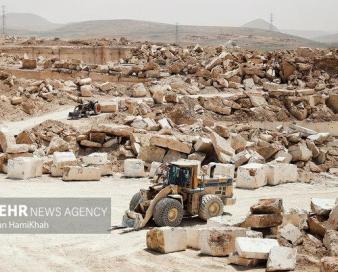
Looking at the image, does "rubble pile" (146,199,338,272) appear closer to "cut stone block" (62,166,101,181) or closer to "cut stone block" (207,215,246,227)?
"cut stone block" (207,215,246,227)

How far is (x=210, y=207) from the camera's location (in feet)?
39.9

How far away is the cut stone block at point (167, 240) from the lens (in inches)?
398

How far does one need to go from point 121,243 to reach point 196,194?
2.13 meters

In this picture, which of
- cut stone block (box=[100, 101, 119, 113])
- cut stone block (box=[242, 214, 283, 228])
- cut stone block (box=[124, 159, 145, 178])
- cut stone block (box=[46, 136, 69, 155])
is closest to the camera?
cut stone block (box=[242, 214, 283, 228])

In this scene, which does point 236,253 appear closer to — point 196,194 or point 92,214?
point 196,194

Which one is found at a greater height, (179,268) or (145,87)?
(145,87)

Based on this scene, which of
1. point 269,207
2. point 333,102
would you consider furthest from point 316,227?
point 333,102

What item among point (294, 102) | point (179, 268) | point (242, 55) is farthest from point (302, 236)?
point (242, 55)

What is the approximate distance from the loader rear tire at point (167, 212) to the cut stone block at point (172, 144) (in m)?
6.37

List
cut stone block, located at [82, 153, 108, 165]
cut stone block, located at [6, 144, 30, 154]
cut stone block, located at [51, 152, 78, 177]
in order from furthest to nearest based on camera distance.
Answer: cut stone block, located at [6, 144, 30, 154] → cut stone block, located at [82, 153, 108, 165] → cut stone block, located at [51, 152, 78, 177]

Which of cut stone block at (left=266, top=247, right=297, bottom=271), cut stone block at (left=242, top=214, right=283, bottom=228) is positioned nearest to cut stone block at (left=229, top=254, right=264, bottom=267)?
cut stone block at (left=266, top=247, right=297, bottom=271)

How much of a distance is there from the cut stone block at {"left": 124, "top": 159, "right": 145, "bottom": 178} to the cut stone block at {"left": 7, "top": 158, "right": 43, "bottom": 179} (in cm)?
260

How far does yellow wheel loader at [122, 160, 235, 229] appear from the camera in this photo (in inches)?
452

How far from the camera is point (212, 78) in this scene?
2994cm
